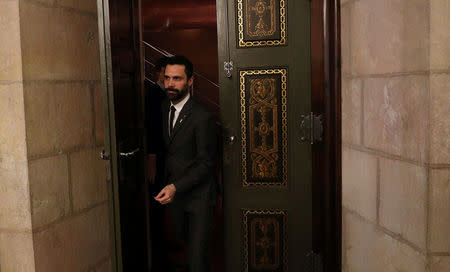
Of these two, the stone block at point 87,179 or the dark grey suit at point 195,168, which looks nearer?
the stone block at point 87,179

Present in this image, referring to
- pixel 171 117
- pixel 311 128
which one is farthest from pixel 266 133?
pixel 171 117

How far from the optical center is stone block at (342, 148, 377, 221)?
7.86 ft

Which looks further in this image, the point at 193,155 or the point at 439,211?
the point at 193,155

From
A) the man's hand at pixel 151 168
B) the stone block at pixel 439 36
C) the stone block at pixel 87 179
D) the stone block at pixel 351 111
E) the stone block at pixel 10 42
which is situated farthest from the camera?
the man's hand at pixel 151 168

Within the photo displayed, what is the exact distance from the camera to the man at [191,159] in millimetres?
2982

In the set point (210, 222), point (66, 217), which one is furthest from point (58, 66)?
point (210, 222)

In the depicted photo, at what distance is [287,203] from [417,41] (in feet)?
5.13

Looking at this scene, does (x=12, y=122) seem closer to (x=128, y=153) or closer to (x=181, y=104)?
(x=128, y=153)

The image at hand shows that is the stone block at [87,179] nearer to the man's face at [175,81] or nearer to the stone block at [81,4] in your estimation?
the man's face at [175,81]

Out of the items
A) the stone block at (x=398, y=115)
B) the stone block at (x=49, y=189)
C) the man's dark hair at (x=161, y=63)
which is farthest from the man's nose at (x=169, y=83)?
the stone block at (x=398, y=115)

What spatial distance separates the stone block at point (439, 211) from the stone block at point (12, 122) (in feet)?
5.74

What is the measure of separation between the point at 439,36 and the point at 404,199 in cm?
68

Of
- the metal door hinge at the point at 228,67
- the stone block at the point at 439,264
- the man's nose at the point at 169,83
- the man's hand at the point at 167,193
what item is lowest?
the stone block at the point at 439,264

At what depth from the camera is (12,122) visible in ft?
7.47
